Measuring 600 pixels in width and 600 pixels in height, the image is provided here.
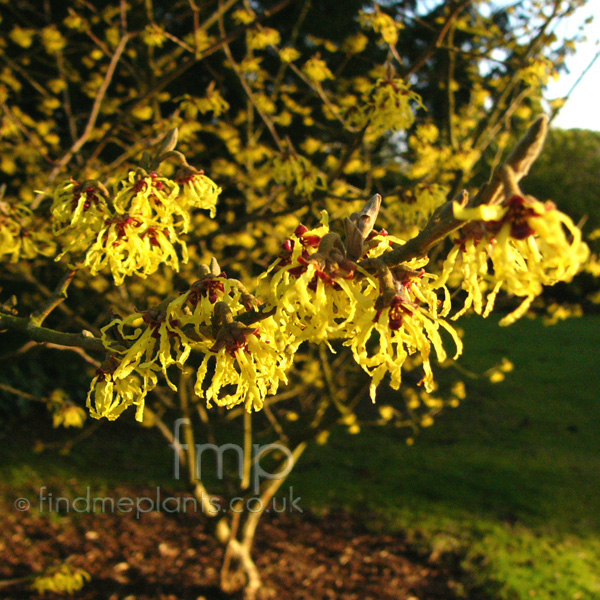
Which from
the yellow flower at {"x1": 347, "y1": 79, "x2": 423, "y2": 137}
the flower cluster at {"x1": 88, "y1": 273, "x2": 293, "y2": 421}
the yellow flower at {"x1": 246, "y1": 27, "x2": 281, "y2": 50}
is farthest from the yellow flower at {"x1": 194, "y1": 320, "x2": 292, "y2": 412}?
the yellow flower at {"x1": 246, "y1": 27, "x2": 281, "y2": 50}

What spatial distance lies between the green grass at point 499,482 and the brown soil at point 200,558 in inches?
9.8

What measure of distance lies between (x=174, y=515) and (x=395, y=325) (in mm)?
4883

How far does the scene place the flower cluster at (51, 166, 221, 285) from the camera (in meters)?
1.52

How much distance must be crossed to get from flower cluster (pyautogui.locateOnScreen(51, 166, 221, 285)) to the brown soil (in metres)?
3.26

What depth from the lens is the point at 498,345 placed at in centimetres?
1059

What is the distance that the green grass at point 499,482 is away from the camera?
432 centimetres

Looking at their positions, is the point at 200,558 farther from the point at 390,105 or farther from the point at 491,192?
the point at 491,192

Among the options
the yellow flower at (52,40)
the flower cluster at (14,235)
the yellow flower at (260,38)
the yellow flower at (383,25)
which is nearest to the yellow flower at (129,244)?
the flower cluster at (14,235)

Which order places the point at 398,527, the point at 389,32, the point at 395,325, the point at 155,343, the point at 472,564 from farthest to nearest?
the point at 398,527 → the point at 472,564 → the point at 389,32 → the point at 155,343 → the point at 395,325

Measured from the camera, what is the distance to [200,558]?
4512 mm

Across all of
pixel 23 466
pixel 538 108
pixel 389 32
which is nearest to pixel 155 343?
pixel 389 32

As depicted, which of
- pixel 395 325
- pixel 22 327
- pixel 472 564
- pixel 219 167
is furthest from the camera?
pixel 219 167

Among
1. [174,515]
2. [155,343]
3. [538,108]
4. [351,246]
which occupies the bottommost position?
[174,515]

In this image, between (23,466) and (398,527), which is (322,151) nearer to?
(398,527)
